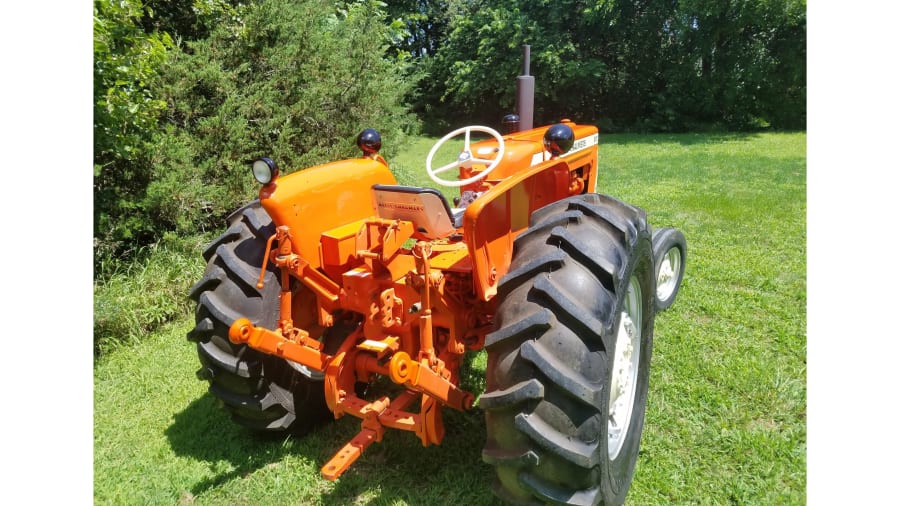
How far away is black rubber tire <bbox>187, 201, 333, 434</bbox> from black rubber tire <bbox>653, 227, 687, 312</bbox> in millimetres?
2403

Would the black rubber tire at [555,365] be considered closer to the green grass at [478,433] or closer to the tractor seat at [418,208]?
the tractor seat at [418,208]

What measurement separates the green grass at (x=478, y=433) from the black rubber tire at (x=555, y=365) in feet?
2.15

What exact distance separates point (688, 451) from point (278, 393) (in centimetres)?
204

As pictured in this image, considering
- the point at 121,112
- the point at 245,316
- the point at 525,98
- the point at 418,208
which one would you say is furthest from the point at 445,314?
the point at 121,112

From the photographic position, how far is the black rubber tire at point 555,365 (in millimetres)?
1837

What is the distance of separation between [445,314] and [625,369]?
2.93ft

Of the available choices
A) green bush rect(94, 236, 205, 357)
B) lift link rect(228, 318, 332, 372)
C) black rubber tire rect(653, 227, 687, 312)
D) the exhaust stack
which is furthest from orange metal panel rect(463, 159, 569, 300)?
green bush rect(94, 236, 205, 357)

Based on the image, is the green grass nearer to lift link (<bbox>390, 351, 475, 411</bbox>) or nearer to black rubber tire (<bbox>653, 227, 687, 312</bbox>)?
black rubber tire (<bbox>653, 227, 687, 312</bbox>)

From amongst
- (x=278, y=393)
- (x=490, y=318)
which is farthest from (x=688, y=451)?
(x=278, y=393)

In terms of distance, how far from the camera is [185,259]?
Answer: 15.7 feet

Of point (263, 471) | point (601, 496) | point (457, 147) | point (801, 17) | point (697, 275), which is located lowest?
point (263, 471)

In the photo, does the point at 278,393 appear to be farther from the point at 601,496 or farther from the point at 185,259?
the point at 185,259

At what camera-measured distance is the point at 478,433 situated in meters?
2.87

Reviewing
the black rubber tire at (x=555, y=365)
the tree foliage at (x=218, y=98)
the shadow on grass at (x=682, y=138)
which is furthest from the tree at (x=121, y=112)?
the shadow on grass at (x=682, y=138)
